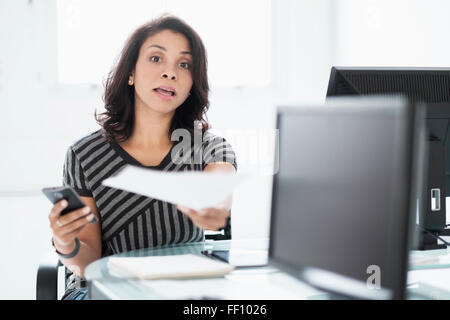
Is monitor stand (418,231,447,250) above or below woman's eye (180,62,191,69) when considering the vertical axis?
below

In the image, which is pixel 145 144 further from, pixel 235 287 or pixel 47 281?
pixel 235 287

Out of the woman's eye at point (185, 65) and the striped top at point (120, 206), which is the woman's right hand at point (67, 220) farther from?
the woman's eye at point (185, 65)

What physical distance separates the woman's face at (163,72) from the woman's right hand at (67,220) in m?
0.57

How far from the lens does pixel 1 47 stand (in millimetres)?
3338

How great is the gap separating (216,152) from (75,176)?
0.45m

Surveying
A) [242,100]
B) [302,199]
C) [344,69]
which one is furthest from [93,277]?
[242,100]

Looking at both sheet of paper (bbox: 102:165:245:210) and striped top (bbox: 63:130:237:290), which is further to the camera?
striped top (bbox: 63:130:237:290)

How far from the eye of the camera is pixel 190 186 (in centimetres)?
100

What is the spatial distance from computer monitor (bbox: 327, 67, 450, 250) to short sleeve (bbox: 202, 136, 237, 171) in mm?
467

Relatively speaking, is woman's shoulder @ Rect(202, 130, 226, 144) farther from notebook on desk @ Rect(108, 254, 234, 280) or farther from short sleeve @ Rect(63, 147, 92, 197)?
notebook on desk @ Rect(108, 254, 234, 280)

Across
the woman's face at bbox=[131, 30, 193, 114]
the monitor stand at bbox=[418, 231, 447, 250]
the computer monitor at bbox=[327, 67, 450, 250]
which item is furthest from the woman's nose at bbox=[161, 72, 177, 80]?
the monitor stand at bbox=[418, 231, 447, 250]

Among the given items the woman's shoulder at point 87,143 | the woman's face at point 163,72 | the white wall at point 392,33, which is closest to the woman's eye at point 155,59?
the woman's face at point 163,72

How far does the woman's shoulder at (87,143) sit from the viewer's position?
176 cm

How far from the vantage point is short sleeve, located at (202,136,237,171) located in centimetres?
182
